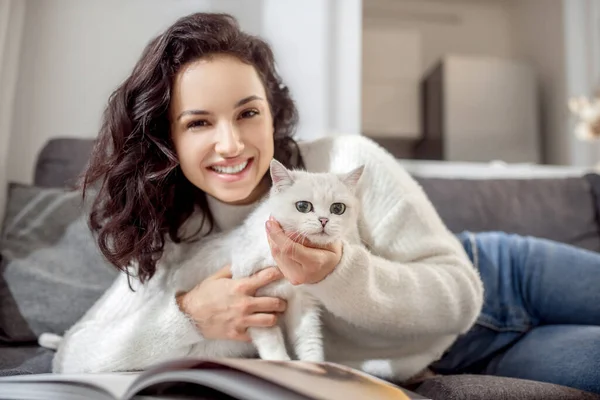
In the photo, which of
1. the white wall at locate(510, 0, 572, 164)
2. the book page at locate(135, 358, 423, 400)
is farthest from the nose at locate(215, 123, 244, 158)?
the white wall at locate(510, 0, 572, 164)

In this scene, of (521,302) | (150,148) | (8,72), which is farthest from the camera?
(8,72)

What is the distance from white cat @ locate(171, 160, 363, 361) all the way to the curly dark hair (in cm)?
10

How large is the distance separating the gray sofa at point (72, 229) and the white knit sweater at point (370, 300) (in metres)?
0.10

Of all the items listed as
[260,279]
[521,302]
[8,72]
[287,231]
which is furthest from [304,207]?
[8,72]

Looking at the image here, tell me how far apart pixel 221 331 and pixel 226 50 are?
→ 476 millimetres

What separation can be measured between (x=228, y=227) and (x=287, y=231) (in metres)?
0.29

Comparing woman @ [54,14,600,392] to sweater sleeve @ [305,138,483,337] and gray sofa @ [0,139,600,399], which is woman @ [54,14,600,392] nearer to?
sweater sleeve @ [305,138,483,337]

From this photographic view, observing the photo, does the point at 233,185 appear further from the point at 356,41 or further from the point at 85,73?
the point at 356,41

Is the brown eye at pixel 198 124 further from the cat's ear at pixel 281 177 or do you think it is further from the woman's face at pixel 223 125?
the cat's ear at pixel 281 177

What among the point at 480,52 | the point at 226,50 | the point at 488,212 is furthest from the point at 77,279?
the point at 480,52

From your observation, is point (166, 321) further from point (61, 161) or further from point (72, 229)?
point (61, 161)

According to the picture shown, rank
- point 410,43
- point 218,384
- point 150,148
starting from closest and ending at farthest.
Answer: point 218,384, point 150,148, point 410,43

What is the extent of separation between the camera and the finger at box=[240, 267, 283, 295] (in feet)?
2.68

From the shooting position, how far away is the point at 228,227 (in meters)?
1.00
